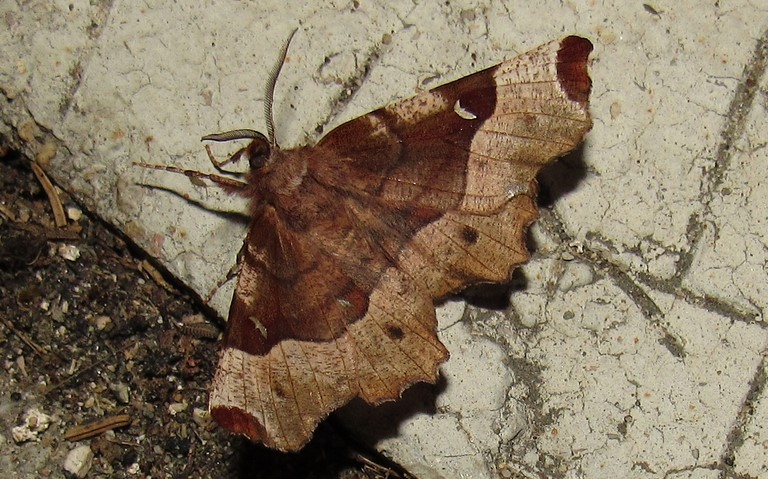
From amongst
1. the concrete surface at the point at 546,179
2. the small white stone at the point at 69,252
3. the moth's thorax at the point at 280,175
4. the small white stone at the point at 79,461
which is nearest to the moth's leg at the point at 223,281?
the concrete surface at the point at 546,179

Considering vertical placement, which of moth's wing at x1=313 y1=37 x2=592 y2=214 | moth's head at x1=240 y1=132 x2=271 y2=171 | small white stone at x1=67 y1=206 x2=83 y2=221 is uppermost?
moth's wing at x1=313 y1=37 x2=592 y2=214

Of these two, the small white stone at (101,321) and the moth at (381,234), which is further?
the small white stone at (101,321)

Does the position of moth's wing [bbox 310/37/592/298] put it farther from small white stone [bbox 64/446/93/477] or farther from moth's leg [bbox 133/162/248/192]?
small white stone [bbox 64/446/93/477]

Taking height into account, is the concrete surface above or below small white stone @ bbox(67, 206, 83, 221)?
above

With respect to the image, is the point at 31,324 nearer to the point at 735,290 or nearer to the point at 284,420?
the point at 284,420

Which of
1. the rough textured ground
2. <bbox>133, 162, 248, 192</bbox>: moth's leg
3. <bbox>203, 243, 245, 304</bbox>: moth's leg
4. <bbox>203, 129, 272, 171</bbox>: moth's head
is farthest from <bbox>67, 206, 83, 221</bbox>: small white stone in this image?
<bbox>203, 129, 272, 171</bbox>: moth's head

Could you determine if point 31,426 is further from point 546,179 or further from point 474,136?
point 546,179

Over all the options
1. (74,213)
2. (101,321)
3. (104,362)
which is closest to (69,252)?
(74,213)

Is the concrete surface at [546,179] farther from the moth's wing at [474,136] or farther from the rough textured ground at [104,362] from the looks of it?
the moth's wing at [474,136]

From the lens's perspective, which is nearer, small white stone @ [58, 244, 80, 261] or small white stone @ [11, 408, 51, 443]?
small white stone @ [11, 408, 51, 443]

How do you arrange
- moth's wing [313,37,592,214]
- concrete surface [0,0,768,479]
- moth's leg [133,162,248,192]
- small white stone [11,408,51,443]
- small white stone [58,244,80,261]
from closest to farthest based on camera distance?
moth's wing [313,37,592,214] → moth's leg [133,162,248,192] → concrete surface [0,0,768,479] → small white stone [11,408,51,443] → small white stone [58,244,80,261]
